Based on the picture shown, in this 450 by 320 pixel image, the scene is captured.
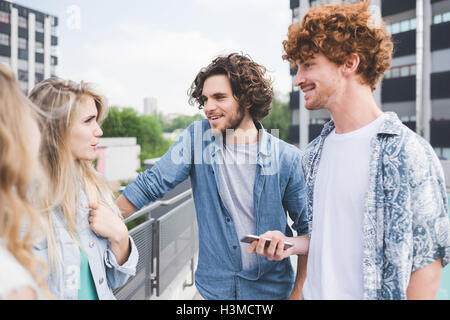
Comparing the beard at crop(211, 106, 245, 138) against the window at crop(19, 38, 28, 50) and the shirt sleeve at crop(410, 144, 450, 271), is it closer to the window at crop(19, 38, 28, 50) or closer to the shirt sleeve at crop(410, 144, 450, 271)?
the shirt sleeve at crop(410, 144, 450, 271)

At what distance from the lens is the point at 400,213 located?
1.00 m

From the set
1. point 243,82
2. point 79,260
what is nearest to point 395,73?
point 243,82

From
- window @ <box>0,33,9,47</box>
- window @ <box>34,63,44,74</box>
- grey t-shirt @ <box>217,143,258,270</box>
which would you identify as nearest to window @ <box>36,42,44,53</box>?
window @ <box>34,63,44,74</box>

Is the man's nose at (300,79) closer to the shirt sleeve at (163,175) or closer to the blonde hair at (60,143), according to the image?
the shirt sleeve at (163,175)

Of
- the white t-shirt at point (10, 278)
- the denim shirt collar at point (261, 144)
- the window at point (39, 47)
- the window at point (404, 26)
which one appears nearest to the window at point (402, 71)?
the window at point (404, 26)

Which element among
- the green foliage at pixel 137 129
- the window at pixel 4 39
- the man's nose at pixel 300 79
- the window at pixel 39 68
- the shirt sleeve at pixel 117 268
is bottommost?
the shirt sleeve at pixel 117 268

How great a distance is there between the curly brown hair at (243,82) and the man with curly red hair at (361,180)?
0.41 meters

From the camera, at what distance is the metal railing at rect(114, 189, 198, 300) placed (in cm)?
236

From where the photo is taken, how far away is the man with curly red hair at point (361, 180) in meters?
1.00

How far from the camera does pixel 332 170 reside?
3.98 feet

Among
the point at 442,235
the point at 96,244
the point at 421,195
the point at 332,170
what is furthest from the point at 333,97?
the point at 96,244

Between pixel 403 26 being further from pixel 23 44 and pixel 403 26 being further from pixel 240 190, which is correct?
pixel 23 44
